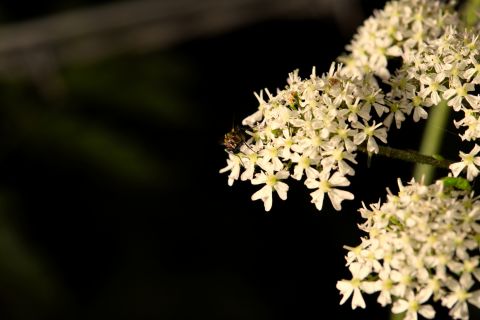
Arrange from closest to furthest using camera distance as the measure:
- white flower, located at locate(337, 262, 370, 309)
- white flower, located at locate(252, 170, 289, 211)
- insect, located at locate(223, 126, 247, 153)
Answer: white flower, located at locate(337, 262, 370, 309) → white flower, located at locate(252, 170, 289, 211) → insect, located at locate(223, 126, 247, 153)

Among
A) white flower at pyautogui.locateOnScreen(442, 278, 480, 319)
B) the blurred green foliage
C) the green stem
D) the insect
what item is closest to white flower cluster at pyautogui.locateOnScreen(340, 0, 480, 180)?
the green stem

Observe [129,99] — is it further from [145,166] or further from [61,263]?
[61,263]

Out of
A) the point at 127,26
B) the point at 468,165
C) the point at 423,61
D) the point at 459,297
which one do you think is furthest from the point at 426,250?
the point at 127,26

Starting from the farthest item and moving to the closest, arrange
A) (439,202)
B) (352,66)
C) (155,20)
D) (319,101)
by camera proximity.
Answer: (155,20) < (352,66) < (319,101) < (439,202)

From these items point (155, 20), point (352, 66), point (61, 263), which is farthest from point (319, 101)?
point (155, 20)

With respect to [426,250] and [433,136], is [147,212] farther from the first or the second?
[426,250]

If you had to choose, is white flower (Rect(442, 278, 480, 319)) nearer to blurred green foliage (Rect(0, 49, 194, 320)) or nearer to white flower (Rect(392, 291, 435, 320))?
white flower (Rect(392, 291, 435, 320))

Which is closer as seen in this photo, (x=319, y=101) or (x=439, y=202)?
(x=439, y=202)
